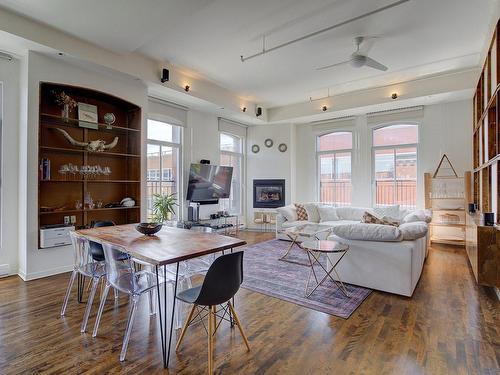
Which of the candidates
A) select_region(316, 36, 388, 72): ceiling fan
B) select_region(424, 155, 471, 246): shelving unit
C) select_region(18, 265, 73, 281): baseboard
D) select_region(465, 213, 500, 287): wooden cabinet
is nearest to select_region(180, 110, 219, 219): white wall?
select_region(18, 265, 73, 281): baseboard

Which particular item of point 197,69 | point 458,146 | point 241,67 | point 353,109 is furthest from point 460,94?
point 197,69

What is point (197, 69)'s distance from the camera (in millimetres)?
5211

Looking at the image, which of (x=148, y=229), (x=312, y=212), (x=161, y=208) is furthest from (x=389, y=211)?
(x=148, y=229)

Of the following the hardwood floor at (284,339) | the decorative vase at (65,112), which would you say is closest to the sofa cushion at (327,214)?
the hardwood floor at (284,339)

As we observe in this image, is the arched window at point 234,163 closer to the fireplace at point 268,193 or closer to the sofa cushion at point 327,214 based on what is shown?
the fireplace at point 268,193

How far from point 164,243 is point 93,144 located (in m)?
2.78

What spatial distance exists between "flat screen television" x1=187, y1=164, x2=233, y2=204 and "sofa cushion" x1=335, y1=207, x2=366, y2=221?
9.11ft

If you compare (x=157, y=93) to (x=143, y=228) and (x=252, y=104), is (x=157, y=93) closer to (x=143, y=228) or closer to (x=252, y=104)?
(x=252, y=104)

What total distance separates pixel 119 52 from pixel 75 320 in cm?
359

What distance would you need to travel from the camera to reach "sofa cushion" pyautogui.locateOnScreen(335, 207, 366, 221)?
6.46 m

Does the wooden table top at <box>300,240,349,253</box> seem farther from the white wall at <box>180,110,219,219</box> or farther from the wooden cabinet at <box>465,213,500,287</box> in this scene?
the white wall at <box>180,110,219,219</box>

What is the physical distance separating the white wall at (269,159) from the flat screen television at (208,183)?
1.25 meters

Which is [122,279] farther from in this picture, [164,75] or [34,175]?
[164,75]

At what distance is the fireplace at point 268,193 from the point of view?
7762 millimetres
